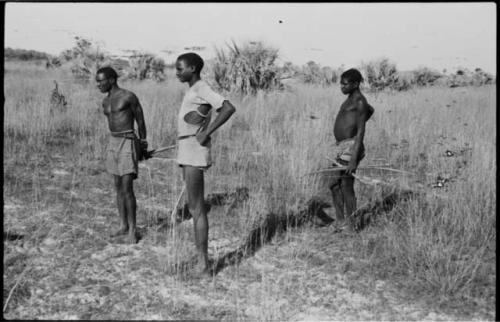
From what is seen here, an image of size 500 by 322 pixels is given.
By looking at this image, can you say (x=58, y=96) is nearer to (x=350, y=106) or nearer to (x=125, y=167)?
(x=125, y=167)

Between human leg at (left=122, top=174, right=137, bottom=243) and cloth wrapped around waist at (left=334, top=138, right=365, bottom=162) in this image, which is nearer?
human leg at (left=122, top=174, right=137, bottom=243)

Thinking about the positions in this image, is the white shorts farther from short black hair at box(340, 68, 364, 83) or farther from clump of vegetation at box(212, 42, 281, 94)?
clump of vegetation at box(212, 42, 281, 94)

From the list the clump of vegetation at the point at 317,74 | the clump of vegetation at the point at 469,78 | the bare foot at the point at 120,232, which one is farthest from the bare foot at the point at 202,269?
the clump of vegetation at the point at 469,78

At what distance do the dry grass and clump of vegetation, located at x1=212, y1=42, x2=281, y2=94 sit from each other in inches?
223

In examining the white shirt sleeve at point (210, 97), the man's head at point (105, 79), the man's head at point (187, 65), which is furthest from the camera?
the man's head at point (105, 79)

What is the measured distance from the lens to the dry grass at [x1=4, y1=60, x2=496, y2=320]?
11.6ft

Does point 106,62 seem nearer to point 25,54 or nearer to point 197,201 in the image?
point 197,201

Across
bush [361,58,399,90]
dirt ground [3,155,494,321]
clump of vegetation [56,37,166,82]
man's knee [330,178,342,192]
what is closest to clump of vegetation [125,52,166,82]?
→ clump of vegetation [56,37,166,82]

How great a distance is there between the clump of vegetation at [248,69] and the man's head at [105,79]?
9.78m

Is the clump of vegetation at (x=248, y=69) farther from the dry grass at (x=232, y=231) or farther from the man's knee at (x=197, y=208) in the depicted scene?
the man's knee at (x=197, y=208)

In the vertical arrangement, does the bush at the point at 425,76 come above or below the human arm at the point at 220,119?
above

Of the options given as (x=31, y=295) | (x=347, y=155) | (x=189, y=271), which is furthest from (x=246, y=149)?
(x=31, y=295)

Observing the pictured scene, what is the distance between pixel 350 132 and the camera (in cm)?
467

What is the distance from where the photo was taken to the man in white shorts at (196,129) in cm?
357
